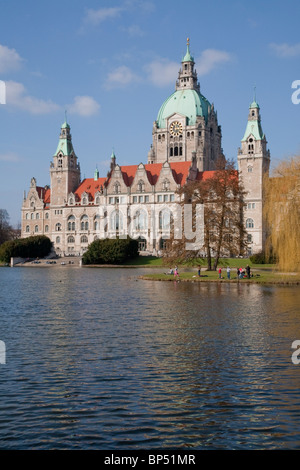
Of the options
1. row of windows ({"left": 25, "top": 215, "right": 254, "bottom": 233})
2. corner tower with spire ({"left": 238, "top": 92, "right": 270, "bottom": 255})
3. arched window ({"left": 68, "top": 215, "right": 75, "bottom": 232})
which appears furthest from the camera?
arched window ({"left": 68, "top": 215, "right": 75, "bottom": 232})

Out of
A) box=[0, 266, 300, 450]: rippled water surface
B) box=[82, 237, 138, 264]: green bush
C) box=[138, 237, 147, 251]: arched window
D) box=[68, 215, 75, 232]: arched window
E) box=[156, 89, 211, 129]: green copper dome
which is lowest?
box=[0, 266, 300, 450]: rippled water surface

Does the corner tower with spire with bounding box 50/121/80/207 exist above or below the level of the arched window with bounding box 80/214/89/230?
above

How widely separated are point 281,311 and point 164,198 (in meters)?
92.5

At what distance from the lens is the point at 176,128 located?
140 m

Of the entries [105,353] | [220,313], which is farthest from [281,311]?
[105,353]

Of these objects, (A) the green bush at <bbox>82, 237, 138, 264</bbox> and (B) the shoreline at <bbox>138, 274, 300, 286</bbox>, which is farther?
(A) the green bush at <bbox>82, 237, 138, 264</bbox>

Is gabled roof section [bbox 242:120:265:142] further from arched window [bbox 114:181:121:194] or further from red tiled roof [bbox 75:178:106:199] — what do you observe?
red tiled roof [bbox 75:178:106:199]

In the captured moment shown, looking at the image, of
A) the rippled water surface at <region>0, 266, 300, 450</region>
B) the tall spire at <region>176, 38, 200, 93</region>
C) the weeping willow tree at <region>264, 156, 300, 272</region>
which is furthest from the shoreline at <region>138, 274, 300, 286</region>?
the tall spire at <region>176, 38, 200, 93</region>

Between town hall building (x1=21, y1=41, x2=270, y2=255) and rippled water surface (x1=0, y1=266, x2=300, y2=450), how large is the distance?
8825cm

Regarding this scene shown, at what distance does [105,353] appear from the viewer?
2002 cm

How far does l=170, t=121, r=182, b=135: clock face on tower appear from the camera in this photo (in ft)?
457

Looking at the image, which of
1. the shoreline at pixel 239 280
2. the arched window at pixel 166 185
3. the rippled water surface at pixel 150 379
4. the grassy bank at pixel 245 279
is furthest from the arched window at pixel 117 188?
the rippled water surface at pixel 150 379

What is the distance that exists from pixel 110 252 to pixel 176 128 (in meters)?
53.8

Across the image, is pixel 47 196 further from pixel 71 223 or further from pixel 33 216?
pixel 71 223
